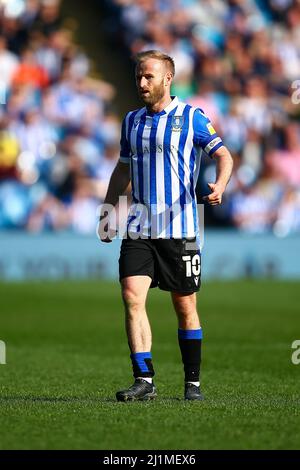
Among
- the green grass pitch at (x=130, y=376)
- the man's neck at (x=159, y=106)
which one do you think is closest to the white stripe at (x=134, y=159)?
the man's neck at (x=159, y=106)

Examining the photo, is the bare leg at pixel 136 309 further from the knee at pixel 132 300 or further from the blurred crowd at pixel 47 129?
the blurred crowd at pixel 47 129

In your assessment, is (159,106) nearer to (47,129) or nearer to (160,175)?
(160,175)

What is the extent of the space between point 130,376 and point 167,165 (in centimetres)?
230

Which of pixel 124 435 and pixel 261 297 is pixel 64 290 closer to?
pixel 261 297

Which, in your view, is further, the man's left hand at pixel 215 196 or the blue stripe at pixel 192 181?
the blue stripe at pixel 192 181

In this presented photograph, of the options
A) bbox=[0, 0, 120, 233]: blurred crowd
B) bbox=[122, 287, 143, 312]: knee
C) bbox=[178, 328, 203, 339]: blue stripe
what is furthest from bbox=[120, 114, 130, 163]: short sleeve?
bbox=[0, 0, 120, 233]: blurred crowd

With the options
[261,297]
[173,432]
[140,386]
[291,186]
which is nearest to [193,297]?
[140,386]

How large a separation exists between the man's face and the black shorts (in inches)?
35.1

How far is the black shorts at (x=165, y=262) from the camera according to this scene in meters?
6.62

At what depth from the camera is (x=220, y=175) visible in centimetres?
647

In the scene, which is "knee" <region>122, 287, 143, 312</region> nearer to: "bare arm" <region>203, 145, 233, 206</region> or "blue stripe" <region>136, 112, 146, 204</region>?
"blue stripe" <region>136, 112, 146, 204</region>

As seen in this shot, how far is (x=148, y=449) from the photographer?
4836 millimetres

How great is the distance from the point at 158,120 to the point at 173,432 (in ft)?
7.20

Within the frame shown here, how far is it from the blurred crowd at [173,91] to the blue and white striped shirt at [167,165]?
1258 centimetres
